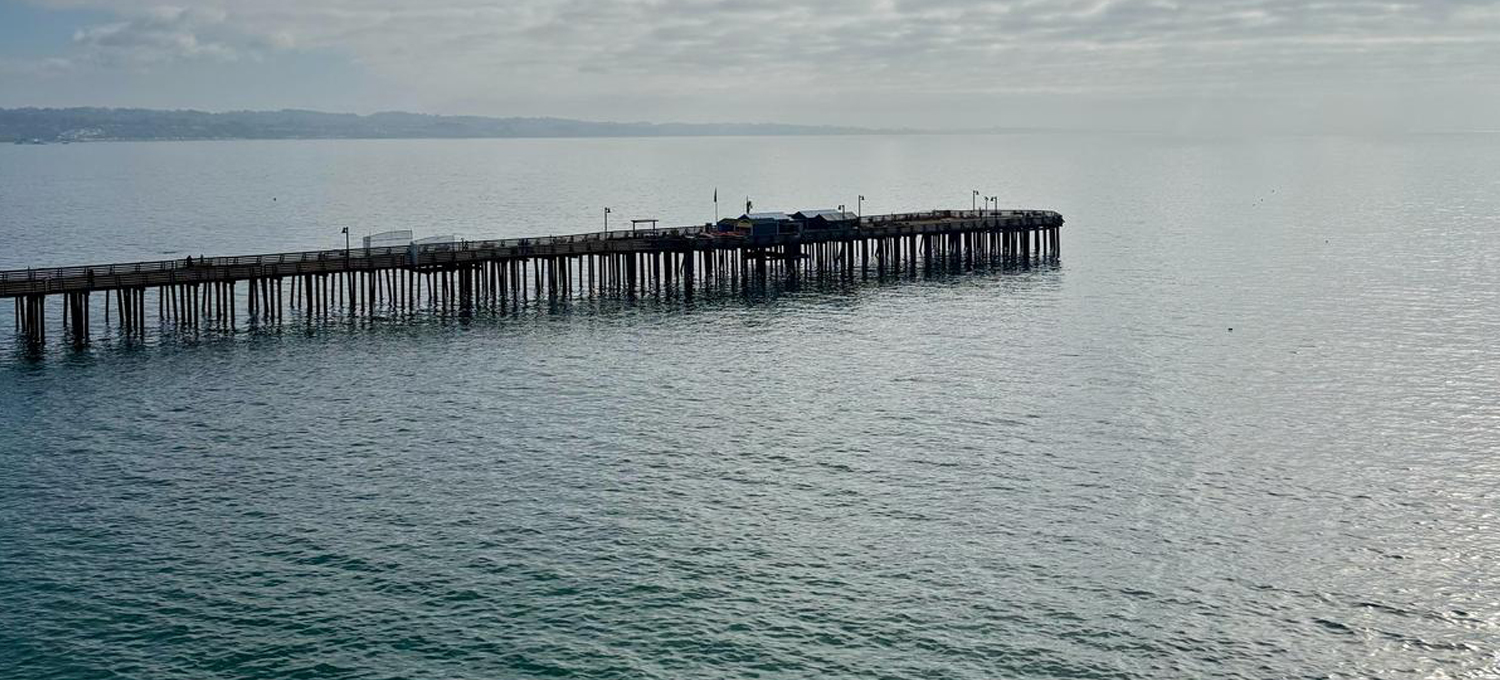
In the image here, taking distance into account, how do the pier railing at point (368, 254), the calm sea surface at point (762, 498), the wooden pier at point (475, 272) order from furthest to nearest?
the wooden pier at point (475, 272) → the pier railing at point (368, 254) → the calm sea surface at point (762, 498)

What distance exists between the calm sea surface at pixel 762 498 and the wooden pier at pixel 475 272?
4.31 meters

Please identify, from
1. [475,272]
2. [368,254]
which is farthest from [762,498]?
[475,272]

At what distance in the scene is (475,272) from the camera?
108m

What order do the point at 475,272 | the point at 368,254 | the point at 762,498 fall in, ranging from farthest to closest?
the point at 475,272, the point at 368,254, the point at 762,498

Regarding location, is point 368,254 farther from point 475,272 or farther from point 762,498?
point 762,498

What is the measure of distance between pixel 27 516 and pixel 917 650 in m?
32.0

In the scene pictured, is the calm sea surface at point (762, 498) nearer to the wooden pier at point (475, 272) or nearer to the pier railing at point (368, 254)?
the wooden pier at point (475, 272)

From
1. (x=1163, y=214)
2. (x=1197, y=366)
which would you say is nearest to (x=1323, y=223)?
(x=1163, y=214)

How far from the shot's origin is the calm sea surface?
125ft

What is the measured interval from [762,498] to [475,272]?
62.5 m

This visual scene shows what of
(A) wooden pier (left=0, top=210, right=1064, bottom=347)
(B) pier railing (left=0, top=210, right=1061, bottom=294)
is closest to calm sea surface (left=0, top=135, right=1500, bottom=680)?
(A) wooden pier (left=0, top=210, right=1064, bottom=347)

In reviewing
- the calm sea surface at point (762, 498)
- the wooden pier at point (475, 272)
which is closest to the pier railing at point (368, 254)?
the wooden pier at point (475, 272)

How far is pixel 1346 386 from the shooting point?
222 feet

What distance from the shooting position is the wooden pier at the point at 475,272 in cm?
8150
